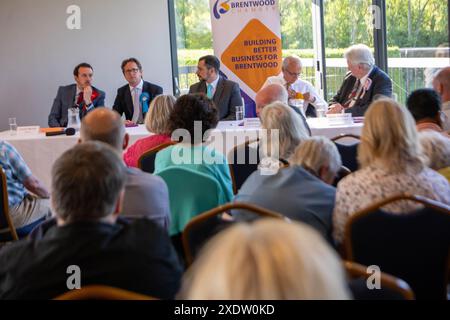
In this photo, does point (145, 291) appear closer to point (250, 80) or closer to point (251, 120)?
point (251, 120)

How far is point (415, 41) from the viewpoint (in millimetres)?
6805

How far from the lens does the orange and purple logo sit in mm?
7461

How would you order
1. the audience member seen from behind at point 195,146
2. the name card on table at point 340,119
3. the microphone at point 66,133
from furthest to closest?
the microphone at point 66,133 < the name card on table at point 340,119 < the audience member seen from behind at point 195,146

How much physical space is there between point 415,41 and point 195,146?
4.17 meters

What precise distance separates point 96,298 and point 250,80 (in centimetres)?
605

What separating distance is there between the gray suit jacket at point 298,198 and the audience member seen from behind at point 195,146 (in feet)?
1.48

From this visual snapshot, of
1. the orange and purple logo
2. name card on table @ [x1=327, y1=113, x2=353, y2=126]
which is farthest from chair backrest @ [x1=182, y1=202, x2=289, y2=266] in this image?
the orange and purple logo

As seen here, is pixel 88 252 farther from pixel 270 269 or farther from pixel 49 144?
pixel 49 144

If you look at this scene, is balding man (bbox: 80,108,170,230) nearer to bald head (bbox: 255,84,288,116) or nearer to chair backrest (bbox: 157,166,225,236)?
chair backrest (bbox: 157,166,225,236)

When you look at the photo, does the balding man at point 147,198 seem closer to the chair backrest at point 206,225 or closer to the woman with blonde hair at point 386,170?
the chair backrest at point 206,225

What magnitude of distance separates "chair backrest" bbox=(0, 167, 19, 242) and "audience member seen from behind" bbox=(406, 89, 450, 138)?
2282 millimetres

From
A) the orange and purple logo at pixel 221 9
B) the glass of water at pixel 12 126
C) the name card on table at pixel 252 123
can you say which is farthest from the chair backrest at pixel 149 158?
the orange and purple logo at pixel 221 9

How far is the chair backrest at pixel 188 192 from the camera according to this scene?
9.39 ft

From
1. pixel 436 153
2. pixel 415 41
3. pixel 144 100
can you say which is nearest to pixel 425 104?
pixel 436 153
